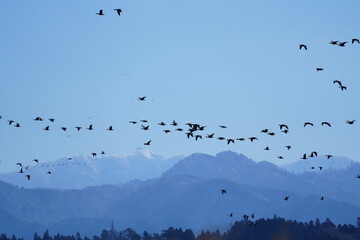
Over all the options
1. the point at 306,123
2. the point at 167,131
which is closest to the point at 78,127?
the point at 167,131

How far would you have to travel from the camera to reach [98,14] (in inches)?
2630

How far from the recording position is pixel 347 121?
7938 centimetres

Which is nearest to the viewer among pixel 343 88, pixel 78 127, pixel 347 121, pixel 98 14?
pixel 98 14

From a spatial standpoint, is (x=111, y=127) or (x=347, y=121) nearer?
(x=347, y=121)

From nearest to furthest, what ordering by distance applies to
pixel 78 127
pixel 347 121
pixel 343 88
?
pixel 343 88 → pixel 347 121 → pixel 78 127

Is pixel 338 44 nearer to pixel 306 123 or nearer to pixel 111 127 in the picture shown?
pixel 306 123

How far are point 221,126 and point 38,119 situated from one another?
969 inches

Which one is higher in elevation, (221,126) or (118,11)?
(118,11)

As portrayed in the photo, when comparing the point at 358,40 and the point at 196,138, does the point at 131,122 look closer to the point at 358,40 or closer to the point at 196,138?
the point at 196,138

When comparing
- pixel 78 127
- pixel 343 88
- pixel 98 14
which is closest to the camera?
pixel 98 14

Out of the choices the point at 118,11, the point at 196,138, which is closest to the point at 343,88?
Result: the point at 196,138

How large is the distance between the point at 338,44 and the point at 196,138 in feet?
62.1

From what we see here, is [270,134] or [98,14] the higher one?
[98,14]

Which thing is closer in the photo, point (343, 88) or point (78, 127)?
point (343, 88)
